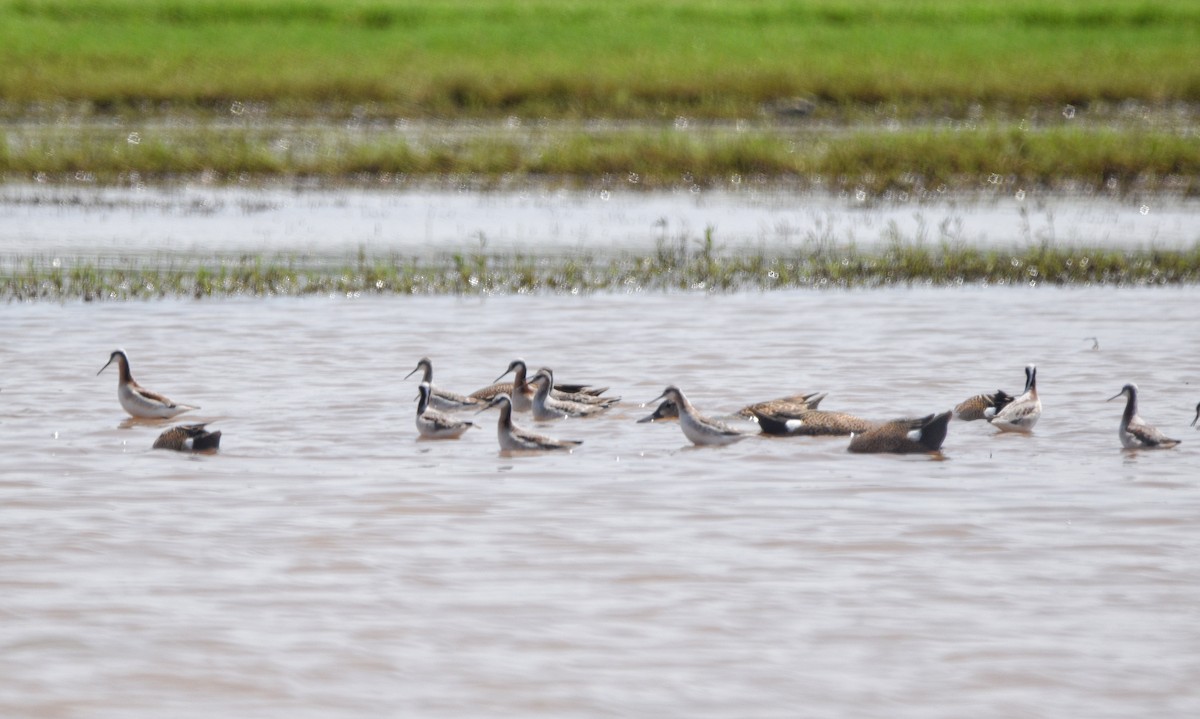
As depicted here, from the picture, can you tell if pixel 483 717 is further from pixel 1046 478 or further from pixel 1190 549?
pixel 1046 478

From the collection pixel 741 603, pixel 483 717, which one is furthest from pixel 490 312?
pixel 483 717

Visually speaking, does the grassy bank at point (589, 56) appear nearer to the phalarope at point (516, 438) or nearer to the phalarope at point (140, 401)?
the phalarope at point (140, 401)

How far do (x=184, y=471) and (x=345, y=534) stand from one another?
1923mm

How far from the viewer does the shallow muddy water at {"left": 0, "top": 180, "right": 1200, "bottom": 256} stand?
23.0m

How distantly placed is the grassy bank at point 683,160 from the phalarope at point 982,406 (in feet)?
55.2

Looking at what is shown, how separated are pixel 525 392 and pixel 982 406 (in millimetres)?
3015

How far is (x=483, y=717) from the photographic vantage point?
6539mm

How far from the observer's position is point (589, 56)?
48438mm

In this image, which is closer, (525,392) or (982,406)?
(982,406)

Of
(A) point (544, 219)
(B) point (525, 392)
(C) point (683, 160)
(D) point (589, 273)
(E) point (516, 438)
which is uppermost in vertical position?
(C) point (683, 160)

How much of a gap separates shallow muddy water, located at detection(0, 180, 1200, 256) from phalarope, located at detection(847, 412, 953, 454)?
10.1 m

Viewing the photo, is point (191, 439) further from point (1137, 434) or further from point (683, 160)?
point (683, 160)

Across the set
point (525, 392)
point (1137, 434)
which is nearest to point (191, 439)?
point (525, 392)

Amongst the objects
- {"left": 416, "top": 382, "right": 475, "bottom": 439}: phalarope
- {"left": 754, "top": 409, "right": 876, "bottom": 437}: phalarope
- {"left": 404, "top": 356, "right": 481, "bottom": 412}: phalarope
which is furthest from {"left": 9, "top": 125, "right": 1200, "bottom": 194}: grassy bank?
{"left": 416, "top": 382, "right": 475, "bottom": 439}: phalarope
